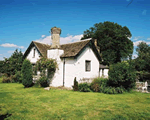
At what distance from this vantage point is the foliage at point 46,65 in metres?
14.6

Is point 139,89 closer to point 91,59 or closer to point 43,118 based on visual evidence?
point 91,59

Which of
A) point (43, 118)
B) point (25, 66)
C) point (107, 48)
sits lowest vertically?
point (43, 118)

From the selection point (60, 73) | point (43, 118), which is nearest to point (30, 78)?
point (60, 73)

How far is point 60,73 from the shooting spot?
50.3 feet

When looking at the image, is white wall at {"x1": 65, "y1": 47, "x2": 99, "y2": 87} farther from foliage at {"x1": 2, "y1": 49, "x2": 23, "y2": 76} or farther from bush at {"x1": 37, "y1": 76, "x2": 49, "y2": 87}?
foliage at {"x1": 2, "y1": 49, "x2": 23, "y2": 76}

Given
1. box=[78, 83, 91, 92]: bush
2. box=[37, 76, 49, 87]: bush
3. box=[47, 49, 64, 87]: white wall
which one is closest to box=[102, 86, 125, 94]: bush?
box=[78, 83, 91, 92]: bush

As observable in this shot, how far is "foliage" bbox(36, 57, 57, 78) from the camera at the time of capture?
14.6 m

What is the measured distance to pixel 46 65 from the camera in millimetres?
14688

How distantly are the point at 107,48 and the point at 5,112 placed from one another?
3190cm

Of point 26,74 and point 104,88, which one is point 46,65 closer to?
point 26,74

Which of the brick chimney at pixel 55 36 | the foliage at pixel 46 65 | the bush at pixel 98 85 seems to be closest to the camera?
the bush at pixel 98 85

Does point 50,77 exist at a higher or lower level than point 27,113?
higher

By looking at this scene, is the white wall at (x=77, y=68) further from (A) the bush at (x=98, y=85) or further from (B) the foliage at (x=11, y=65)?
(B) the foliage at (x=11, y=65)

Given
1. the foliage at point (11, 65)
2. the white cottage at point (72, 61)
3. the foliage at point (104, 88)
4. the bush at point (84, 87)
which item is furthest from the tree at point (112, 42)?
the foliage at point (11, 65)
